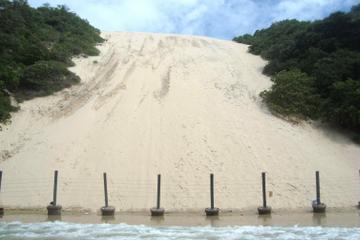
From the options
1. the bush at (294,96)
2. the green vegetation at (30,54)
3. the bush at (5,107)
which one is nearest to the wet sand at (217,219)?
the bush at (5,107)

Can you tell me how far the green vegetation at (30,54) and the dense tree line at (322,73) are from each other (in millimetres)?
9817

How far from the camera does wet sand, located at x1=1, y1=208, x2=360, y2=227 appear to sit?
1254 cm

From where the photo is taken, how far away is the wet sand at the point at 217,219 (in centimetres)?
1254

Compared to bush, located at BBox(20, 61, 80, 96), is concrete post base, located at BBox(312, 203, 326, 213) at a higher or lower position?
lower

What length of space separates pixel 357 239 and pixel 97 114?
13.4 metres

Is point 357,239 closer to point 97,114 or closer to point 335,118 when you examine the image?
point 335,118

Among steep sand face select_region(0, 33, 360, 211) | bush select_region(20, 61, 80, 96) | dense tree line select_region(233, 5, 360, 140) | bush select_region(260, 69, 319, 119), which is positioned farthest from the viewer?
bush select_region(20, 61, 80, 96)

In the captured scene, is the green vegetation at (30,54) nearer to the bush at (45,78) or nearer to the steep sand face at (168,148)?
the bush at (45,78)

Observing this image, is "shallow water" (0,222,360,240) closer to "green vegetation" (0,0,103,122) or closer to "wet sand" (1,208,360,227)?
"wet sand" (1,208,360,227)

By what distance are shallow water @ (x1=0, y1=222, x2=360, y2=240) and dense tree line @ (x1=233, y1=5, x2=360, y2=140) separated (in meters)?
9.44

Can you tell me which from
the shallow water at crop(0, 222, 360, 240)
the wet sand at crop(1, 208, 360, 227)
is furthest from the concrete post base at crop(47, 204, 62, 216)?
the shallow water at crop(0, 222, 360, 240)

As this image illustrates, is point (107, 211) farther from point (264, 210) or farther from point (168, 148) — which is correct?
point (168, 148)

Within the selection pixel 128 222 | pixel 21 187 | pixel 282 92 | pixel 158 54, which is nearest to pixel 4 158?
pixel 21 187

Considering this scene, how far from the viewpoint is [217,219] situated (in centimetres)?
1347
